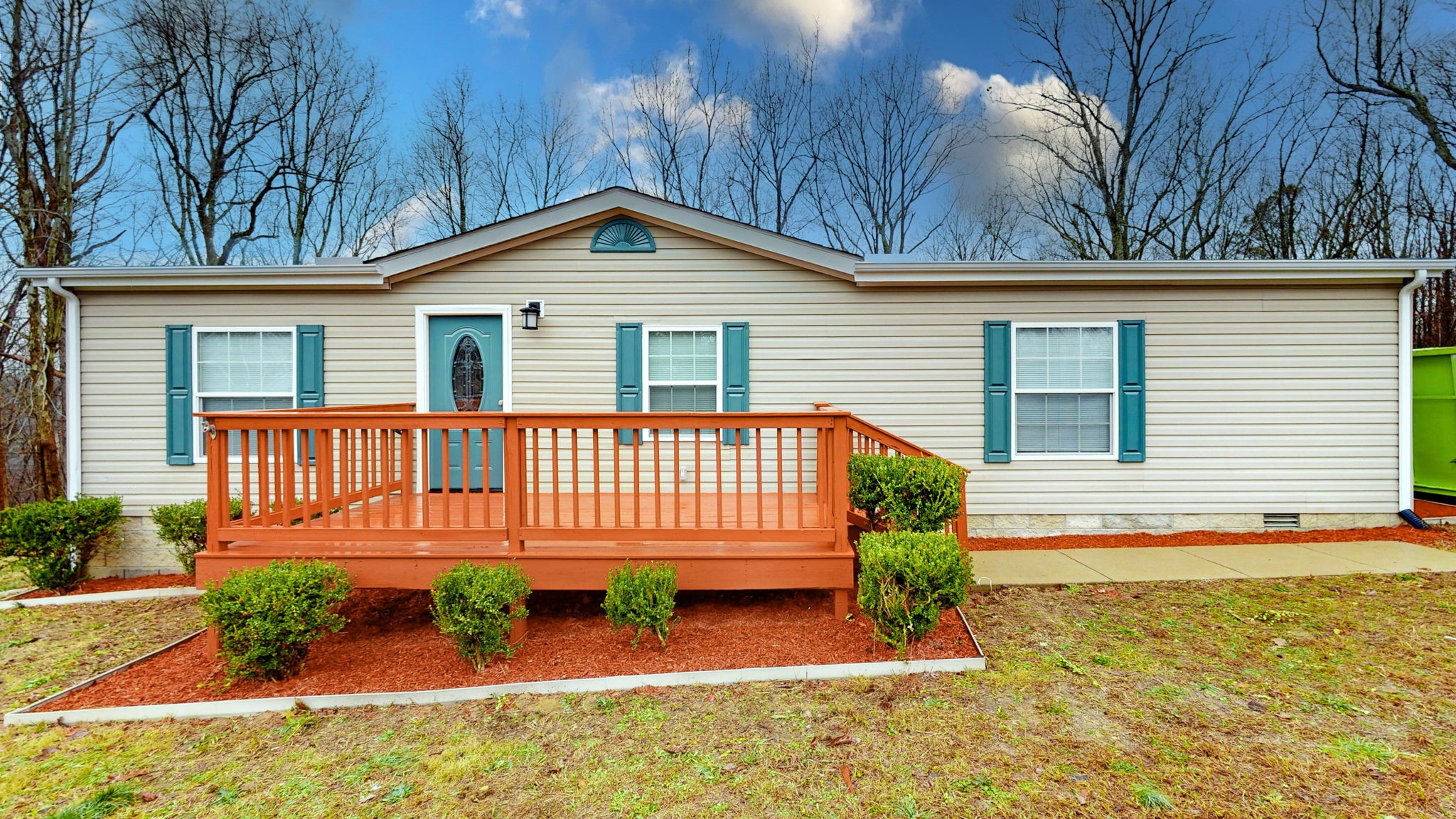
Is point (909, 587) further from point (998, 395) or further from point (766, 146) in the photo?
point (766, 146)

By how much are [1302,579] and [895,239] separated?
11.4 meters

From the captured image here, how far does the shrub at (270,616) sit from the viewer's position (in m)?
3.04

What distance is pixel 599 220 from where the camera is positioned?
579cm

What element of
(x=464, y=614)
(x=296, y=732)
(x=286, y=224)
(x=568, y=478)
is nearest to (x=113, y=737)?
(x=296, y=732)

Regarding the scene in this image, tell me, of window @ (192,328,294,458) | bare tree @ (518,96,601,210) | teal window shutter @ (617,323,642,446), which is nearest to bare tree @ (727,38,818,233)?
bare tree @ (518,96,601,210)

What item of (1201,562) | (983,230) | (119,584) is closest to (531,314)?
(119,584)

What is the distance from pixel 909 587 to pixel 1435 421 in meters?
8.55

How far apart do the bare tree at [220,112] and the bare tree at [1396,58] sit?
19605 millimetres

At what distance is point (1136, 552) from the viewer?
535 cm

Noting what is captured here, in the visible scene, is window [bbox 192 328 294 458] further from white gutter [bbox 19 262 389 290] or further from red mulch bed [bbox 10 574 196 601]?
red mulch bed [bbox 10 574 196 601]

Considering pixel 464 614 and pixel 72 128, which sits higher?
pixel 72 128

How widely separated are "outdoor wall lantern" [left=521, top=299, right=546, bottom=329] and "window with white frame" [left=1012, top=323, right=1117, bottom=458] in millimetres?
4630

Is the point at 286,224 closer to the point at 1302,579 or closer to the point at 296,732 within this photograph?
the point at 296,732

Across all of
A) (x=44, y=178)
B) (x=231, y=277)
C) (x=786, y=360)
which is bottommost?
(x=786, y=360)
